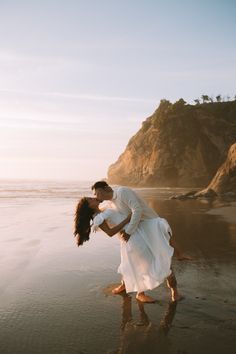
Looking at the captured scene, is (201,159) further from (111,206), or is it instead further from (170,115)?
(111,206)

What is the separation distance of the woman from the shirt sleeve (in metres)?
0.11

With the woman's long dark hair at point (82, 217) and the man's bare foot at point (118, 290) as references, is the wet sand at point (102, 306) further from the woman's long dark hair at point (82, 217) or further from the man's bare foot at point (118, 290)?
the woman's long dark hair at point (82, 217)

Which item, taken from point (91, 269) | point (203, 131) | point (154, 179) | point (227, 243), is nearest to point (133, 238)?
point (91, 269)

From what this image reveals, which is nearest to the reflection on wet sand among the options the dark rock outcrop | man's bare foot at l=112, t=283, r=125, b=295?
man's bare foot at l=112, t=283, r=125, b=295

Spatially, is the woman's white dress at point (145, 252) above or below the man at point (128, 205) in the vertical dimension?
below

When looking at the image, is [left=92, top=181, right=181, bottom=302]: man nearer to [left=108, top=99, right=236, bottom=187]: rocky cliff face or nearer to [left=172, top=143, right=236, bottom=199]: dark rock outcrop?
[left=172, top=143, right=236, bottom=199]: dark rock outcrop

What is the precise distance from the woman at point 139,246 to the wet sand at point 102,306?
0.33 meters

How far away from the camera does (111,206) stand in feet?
16.9

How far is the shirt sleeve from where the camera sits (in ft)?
15.7

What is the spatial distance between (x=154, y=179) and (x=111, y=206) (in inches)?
3119

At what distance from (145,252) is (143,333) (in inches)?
47.2

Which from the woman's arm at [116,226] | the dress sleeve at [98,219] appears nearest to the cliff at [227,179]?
the woman's arm at [116,226]

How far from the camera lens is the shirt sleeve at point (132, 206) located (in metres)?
4.78

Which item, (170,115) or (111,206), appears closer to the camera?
(111,206)
